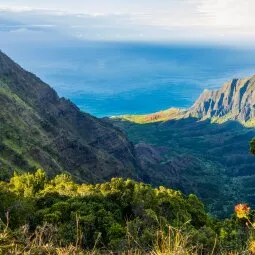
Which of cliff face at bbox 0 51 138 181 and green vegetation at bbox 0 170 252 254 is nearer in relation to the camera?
green vegetation at bbox 0 170 252 254

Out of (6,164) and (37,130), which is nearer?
A: (6,164)

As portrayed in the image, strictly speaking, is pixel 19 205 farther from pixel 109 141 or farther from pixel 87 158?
pixel 109 141

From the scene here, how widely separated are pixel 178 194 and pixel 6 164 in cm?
3726

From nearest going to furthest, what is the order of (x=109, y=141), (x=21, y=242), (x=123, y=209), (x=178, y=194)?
(x=21, y=242), (x=123, y=209), (x=178, y=194), (x=109, y=141)

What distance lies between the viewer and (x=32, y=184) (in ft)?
135

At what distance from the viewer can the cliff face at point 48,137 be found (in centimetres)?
8412

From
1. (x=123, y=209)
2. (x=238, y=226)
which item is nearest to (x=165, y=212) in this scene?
(x=123, y=209)

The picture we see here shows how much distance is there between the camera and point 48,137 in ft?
340

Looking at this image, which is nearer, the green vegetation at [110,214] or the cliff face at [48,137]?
the green vegetation at [110,214]

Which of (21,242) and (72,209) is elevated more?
(21,242)

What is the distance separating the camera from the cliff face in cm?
8412

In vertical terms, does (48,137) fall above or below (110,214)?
above

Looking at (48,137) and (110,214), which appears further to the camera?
(48,137)

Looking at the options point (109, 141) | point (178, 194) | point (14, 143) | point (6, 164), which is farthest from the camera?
point (109, 141)
